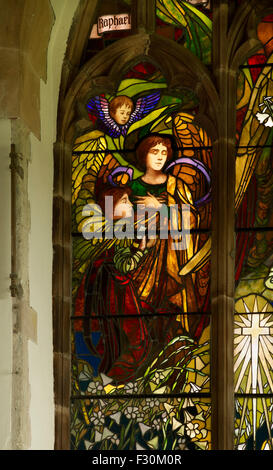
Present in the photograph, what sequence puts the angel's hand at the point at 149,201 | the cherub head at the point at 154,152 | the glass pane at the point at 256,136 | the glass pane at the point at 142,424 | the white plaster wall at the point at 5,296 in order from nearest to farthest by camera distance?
the white plaster wall at the point at 5,296
the glass pane at the point at 142,424
the glass pane at the point at 256,136
the angel's hand at the point at 149,201
the cherub head at the point at 154,152

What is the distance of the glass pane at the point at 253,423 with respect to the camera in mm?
13469

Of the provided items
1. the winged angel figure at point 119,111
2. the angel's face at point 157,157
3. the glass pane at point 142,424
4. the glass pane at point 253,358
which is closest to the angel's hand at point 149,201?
the angel's face at point 157,157

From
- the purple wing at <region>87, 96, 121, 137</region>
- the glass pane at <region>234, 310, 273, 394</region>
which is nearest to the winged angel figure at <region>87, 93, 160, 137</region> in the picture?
the purple wing at <region>87, 96, 121, 137</region>

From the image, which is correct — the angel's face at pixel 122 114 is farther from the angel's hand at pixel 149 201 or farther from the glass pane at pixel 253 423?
the glass pane at pixel 253 423

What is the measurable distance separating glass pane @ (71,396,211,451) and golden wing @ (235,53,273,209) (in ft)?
4.94

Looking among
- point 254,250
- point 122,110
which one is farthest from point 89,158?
point 254,250

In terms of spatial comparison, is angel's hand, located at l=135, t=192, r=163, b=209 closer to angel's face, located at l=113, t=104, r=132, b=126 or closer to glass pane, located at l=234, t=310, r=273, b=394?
angel's face, located at l=113, t=104, r=132, b=126

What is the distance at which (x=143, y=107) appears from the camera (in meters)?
14.3

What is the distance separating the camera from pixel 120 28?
14.4 m

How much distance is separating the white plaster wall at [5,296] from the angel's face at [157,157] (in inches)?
43.6

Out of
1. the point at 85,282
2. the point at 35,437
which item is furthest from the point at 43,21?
the point at 35,437

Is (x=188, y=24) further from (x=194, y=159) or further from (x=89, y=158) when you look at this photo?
(x=89, y=158)
